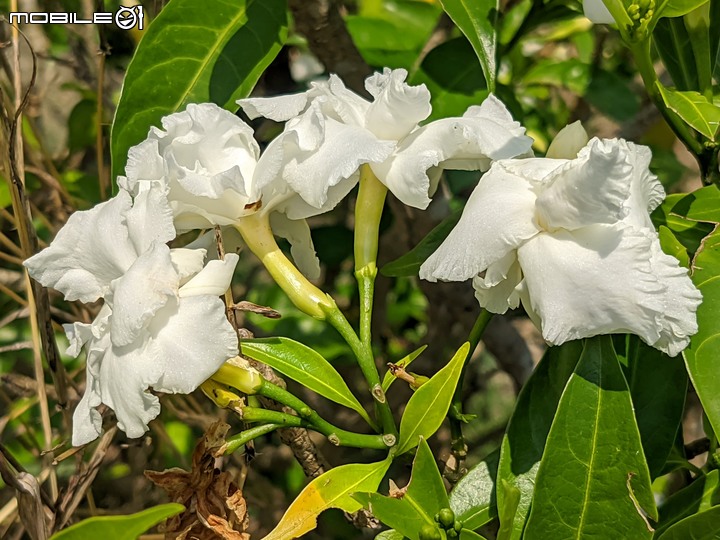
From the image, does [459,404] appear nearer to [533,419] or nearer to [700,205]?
[533,419]

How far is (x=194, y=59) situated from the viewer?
115 centimetres

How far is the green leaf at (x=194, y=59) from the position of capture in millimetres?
1086

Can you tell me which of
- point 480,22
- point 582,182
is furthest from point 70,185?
point 582,182

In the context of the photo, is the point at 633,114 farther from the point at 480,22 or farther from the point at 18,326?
the point at 18,326

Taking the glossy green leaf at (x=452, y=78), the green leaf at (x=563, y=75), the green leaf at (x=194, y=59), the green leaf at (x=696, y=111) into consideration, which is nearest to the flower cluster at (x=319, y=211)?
the green leaf at (x=696, y=111)

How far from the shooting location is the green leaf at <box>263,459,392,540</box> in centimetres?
83

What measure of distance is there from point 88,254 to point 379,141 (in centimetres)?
29

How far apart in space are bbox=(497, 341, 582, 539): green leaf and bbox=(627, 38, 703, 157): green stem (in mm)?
277

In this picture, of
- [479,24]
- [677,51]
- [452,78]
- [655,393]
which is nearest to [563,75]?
[452,78]

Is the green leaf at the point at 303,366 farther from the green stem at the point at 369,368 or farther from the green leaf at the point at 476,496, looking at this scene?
the green leaf at the point at 476,496

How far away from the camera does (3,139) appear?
3.69ft

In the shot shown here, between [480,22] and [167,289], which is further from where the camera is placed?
[480,22]

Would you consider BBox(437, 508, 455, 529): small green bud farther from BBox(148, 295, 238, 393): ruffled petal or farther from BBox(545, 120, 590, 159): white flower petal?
BBox(545, 120, 590, 159): white flower petal

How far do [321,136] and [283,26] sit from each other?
1.39 ft
